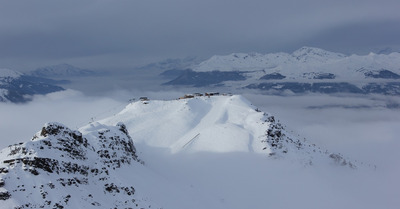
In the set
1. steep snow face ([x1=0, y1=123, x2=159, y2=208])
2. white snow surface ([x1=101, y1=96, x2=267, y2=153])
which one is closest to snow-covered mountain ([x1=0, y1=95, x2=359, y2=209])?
steep snow face ([x1=0, y1=123, x2=159, y2=208])

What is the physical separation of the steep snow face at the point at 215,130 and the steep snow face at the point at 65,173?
76.0 feet

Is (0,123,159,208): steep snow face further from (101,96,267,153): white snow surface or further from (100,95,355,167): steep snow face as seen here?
(100,95,355,167): steep snow face

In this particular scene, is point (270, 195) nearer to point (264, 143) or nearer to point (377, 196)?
point (264, 143)

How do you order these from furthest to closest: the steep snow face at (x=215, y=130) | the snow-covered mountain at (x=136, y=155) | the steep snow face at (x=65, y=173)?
the steep snow face at (x=215, y=130) → the snow-covered mountain at (x=136, y=155) → the steep snow face at (x=65, y=173)

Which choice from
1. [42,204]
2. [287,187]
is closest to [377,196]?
[287,187]

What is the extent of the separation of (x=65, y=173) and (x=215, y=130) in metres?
37.5

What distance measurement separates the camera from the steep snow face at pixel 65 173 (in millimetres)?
22922

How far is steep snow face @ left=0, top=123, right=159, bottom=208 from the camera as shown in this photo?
22922mm

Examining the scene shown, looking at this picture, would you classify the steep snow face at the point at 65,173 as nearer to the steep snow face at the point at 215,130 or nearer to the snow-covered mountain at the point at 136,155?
the snow-covered mountain at the point at 136,155

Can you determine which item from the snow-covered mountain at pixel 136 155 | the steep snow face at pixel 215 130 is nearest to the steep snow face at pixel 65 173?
the snow-covered mountain at pixel 136 155

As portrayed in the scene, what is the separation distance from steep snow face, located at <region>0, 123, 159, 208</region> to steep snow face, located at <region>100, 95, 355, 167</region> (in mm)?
23173

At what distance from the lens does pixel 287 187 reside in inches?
1759

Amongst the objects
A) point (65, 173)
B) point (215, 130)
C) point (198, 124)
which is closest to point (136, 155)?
point (65, 173)

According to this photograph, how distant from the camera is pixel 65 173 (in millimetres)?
27297
